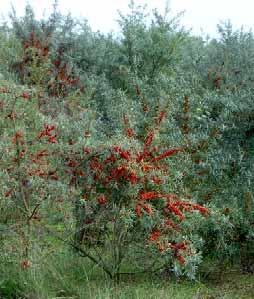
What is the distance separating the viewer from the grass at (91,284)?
6.21 meters

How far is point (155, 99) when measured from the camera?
24.6 ft

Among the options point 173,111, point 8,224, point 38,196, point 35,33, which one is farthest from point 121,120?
point 35,33

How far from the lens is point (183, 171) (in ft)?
22.8

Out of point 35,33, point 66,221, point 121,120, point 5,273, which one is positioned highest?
point 35,33

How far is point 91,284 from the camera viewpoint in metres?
6.63

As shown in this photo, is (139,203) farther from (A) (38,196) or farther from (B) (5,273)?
(B) (5,273)

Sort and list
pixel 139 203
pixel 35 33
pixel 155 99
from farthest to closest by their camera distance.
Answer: pixel 35 33 < pixel 155 99 < pixel 139 203

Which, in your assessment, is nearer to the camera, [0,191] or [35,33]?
[0,191]

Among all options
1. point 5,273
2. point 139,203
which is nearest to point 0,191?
point 5,273

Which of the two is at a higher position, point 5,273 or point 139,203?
point 139,203

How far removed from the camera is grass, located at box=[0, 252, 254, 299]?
20.4 ft

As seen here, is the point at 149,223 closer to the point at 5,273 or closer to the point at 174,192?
the point at 174,192

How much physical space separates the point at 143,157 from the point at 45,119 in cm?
126

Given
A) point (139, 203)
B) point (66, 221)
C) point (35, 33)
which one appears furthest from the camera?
point (35, 33)
